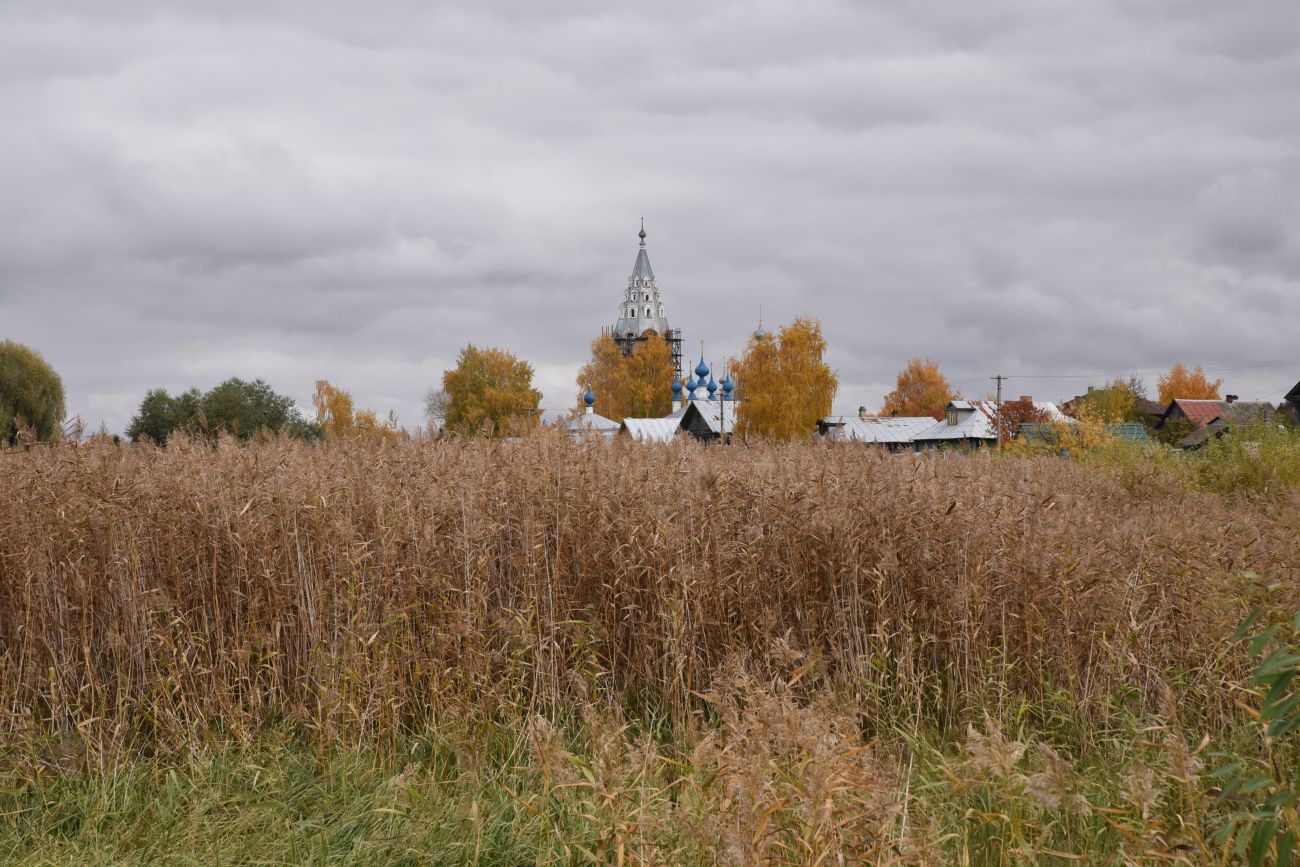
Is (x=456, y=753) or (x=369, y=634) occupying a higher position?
(x=369, y=634)

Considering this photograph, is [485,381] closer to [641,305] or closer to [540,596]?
[540,596]

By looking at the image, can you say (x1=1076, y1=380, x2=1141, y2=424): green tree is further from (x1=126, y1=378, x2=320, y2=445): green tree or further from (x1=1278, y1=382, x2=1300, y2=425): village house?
(x1=126, y1=378, x2=320, y2=445): green tree

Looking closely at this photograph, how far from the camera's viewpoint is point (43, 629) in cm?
498

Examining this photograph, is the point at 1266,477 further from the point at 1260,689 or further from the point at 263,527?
the point at 263,527

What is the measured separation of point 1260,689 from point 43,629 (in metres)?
5.68

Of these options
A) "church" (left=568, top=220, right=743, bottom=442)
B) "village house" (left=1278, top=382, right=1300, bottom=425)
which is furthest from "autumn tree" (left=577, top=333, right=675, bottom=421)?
"village house" (left=1278, top=382, right=1300, bottom=425)

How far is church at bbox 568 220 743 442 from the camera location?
7.04 m

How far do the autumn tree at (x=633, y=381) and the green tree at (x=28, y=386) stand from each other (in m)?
33.3

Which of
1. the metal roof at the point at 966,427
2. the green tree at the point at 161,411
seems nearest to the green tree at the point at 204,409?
the green tree at the point at 161,411

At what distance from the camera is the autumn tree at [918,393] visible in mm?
68938

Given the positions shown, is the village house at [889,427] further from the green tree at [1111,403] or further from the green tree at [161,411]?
the green tree at [161,411]

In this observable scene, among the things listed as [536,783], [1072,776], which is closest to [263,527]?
[536,783]

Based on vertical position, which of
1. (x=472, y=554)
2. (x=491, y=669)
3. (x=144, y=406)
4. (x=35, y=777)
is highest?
(x=144, y=406)

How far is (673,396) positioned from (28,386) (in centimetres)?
3880
